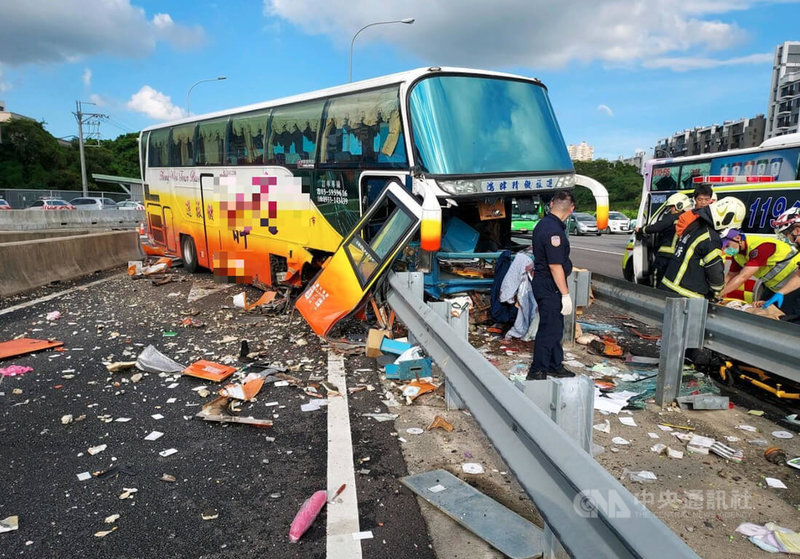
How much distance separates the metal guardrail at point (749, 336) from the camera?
364cm

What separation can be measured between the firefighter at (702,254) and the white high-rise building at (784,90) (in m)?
85.9

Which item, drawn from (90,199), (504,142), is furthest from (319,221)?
(90,199)

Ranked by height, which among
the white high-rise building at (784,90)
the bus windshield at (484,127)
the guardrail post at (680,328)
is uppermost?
the white high-rise building at (784,90)

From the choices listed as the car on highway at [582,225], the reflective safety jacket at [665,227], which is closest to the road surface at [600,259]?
the reflective safety jacket at [665,227]

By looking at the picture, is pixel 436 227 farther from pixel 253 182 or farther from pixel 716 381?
pixel 253 182

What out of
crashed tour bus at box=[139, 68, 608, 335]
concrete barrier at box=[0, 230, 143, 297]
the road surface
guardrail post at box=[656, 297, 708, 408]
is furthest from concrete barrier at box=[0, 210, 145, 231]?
guardrail post at box=[656, 297, 708, 408]

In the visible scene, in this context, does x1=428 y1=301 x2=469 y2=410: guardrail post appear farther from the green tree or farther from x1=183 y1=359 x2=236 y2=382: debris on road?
the green tree

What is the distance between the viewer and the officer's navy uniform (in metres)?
5.00

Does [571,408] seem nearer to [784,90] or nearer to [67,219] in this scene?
[67,219]

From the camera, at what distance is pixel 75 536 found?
289 cm

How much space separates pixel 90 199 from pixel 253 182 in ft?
105

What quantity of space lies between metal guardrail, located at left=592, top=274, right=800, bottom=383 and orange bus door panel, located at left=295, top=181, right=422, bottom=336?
98.9 inches

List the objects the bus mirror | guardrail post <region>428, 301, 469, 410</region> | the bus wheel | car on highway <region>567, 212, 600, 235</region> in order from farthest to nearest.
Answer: car on highway <region>567, 212, 600, 235</region>, the bus wheel, the bus mirror, guardrail post <region>428, 301, 469, 410</region>

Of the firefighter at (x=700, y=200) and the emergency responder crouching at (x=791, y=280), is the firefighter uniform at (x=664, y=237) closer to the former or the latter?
the firefighter at (x=700, y=200)
